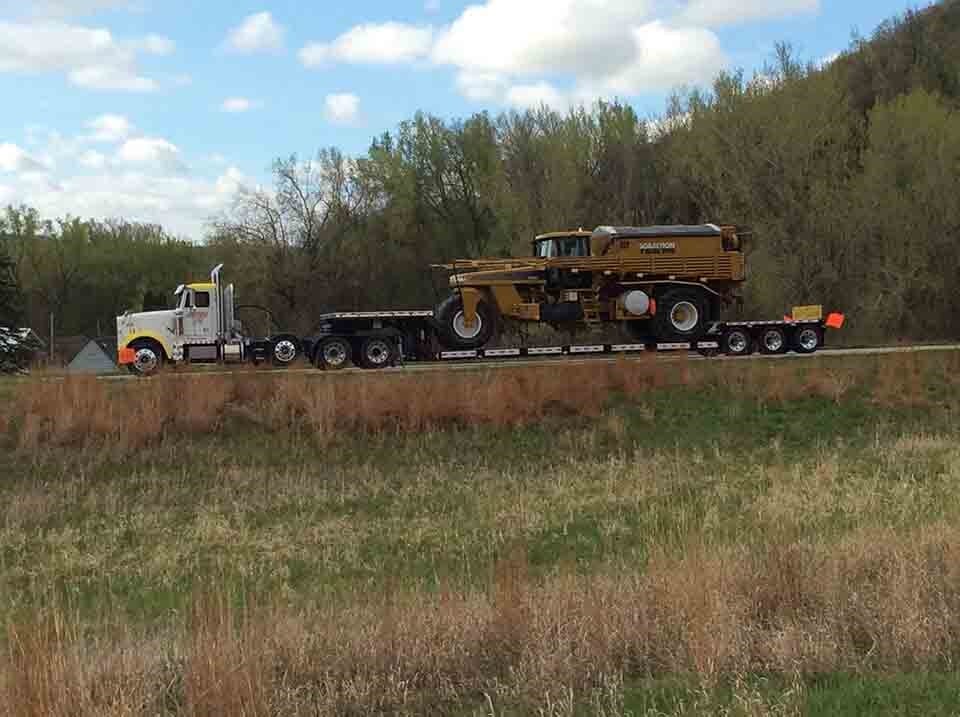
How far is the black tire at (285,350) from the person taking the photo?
22203 mm

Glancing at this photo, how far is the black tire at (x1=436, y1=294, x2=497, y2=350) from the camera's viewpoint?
67.9 ft

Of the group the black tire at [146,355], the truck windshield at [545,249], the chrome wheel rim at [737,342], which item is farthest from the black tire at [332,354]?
the chrome wheel rim at [737,342]

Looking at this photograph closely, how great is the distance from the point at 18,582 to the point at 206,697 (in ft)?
19.5

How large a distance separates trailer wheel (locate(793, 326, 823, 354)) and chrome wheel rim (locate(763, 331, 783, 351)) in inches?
17.3

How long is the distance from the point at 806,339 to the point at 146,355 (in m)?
16.8

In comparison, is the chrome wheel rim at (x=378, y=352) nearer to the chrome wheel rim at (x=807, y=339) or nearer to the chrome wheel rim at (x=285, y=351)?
the chrome wheel rim at (x=285, y=351)

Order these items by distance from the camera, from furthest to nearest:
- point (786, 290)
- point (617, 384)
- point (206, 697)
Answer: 1. point (786, 290)
2. point (617, 384)
3. point (206, 697)

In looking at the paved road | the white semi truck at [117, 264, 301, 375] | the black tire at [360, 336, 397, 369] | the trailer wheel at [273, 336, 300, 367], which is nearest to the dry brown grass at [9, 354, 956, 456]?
the paved road

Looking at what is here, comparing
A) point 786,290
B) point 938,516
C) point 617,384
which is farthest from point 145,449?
point 786,290

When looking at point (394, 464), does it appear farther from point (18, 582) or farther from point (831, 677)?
point (831, 677)

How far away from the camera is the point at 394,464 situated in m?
15.7

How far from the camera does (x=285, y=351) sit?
2227cm

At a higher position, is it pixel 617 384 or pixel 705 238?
pixel 705 238

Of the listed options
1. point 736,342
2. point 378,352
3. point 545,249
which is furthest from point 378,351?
point 736,342
